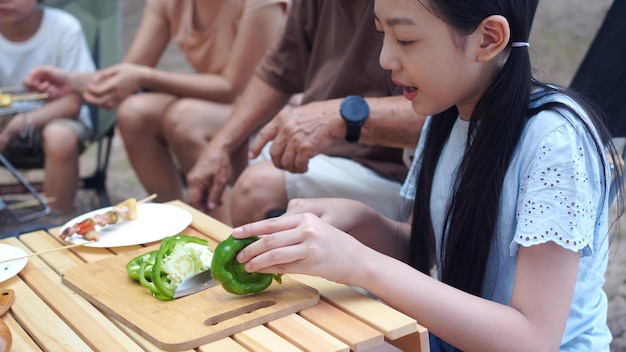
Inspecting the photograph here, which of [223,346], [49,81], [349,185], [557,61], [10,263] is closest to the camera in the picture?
[223,346]

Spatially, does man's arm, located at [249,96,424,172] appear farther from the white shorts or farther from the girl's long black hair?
the girl's long black hair

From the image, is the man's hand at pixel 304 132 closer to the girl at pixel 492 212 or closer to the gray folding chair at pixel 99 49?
the girl at pixel 492 212

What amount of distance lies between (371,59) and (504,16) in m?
1.01

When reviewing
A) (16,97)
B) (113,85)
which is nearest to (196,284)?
(113,85)

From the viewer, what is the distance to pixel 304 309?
140 cm

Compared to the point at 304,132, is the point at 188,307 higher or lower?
lower

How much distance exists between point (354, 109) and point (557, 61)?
5.27 metres

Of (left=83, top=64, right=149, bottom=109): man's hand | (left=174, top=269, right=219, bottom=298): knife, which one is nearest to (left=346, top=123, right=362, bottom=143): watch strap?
(left=174, top=269, right=219, bottom=298): knife

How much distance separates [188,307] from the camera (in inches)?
54.9

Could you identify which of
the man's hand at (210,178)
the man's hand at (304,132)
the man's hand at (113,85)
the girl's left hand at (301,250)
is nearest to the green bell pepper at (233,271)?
the girl's left hand at (301,250)

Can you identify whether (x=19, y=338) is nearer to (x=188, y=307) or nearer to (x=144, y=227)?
(x=188, y=307)

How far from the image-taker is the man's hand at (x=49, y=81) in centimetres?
381

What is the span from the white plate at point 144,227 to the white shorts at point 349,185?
0.55 m

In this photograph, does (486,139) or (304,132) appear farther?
(304,132)
